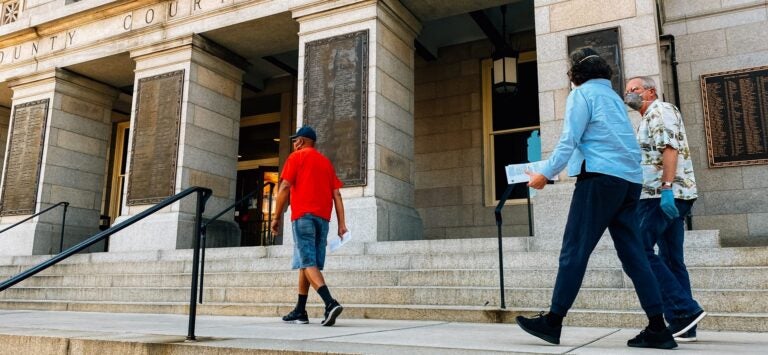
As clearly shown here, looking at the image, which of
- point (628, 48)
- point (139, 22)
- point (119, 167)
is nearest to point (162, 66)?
point (139, 22)

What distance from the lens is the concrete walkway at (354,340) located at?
3465 millimetres

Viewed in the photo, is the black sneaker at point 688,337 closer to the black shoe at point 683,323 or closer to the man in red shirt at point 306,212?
the black shoe at point 683,323

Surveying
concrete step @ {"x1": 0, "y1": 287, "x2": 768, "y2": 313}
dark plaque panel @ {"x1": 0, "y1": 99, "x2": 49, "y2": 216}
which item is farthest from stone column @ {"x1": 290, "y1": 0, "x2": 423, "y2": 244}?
dark plaque panel @ {"x1": 0, "y1": 99, "x2": 49, "y2": 216}

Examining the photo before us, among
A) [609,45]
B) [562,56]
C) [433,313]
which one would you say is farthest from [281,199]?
[609,45]

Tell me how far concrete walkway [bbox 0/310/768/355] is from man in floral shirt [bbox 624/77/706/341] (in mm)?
259

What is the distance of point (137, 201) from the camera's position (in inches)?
461

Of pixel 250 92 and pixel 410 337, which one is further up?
pixel 250 92

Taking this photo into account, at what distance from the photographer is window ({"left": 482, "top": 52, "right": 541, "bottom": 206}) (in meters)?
12.9

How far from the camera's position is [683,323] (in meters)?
3.96

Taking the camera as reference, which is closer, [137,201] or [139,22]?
[137,201]

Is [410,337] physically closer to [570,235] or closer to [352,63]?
[570,235]

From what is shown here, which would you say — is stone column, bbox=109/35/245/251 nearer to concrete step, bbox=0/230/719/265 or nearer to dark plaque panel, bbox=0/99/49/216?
concrete step, bbox=0/230/719/265

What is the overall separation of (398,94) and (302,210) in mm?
5666

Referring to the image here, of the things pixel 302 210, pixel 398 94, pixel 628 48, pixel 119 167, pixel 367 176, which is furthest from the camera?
pixel 119 167
